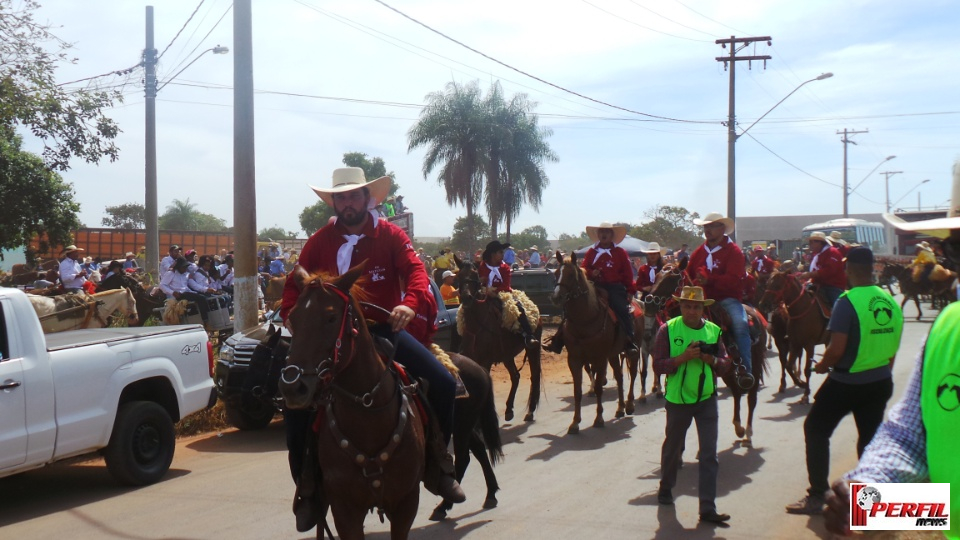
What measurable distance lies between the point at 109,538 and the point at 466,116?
2849cm

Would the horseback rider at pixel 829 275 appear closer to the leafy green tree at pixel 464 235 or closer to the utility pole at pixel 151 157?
the utility pole at pixel 151 157

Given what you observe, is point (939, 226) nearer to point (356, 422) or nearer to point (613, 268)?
point (356, 422)

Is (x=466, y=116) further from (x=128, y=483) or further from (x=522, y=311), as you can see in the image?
(x=128, y=483)

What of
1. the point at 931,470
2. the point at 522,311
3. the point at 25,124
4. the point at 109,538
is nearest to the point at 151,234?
the point at 25,124

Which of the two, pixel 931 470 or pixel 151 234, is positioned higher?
pixel 151 234

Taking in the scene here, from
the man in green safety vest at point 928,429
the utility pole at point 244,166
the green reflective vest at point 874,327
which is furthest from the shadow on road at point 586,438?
the man in green safety vest at point 928,429

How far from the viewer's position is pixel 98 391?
780 centimetres

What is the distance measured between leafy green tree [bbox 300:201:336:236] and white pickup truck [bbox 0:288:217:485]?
156ft

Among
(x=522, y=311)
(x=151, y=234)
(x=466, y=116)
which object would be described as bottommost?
(x=522, y=311)

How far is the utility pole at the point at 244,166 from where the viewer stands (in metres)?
11.7

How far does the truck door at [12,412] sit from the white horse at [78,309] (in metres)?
5.87

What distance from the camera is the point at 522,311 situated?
472 inches

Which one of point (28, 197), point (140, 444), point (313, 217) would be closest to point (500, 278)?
point (140, 444)

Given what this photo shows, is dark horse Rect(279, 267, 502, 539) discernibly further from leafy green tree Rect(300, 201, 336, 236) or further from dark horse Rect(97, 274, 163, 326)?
leafy green tree Rect(300, 201, 336, 236)
